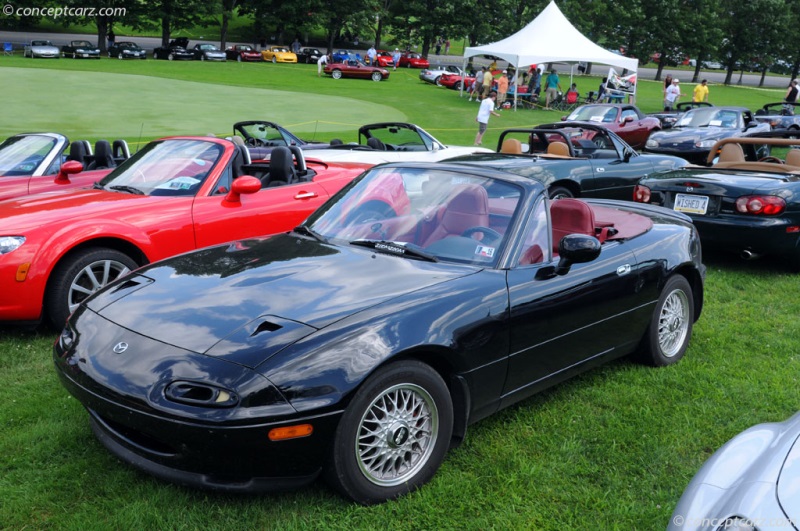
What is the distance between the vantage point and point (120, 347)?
3.07 m

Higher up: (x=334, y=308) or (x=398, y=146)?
(x=334, y=308)

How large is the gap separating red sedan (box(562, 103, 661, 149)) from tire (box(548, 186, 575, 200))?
404 inches

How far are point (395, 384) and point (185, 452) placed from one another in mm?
876

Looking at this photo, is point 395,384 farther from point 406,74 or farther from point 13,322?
point 406,74

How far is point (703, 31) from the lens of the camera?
6047 cm

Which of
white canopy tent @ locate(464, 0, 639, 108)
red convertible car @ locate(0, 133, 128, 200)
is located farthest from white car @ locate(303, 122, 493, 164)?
white canopy tent @ locate(464, 0, 639, 108)

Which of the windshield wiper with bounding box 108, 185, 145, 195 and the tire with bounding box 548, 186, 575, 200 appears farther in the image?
the tire with bounding box 548, 186, 575, 200

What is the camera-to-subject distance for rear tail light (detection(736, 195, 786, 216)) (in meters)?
7.09

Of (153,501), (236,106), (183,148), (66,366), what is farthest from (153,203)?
(236,106)

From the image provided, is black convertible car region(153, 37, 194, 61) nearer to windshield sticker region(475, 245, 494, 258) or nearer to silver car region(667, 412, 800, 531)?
windshield sticker region(475, 245, 494, 258)

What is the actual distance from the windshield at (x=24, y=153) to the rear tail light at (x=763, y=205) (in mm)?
7633

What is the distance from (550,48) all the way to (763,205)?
22944 mm

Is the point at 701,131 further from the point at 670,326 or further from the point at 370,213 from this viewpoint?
the point at 370,213

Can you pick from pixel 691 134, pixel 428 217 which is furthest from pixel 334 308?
pixel 691 134
